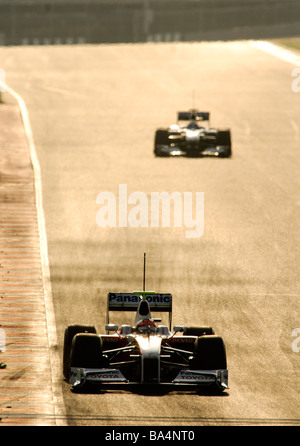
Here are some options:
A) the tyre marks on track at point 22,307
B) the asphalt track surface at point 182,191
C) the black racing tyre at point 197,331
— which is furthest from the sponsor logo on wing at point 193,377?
the tyre marks on track at point 22,307

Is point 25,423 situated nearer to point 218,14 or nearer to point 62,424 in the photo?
point 62,424

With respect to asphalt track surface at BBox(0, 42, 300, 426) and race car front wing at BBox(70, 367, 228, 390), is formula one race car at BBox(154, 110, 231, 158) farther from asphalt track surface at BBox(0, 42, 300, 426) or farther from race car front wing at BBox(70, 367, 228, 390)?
race car front wing at BBox(70, 367, 228, 390)

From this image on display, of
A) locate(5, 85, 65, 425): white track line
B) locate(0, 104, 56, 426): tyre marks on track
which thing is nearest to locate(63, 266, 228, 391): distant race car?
locate(5, 85, 65, 425): white track line

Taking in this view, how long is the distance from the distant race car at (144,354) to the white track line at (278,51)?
48358 millimetres

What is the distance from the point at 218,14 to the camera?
7650 cm

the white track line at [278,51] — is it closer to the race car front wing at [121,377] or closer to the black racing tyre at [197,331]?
the black racing tyre at [197,331]

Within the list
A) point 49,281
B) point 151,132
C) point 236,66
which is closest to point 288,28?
point 236,66

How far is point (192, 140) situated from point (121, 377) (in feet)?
66.3

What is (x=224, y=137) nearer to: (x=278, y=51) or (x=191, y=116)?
(x=191, y=116)

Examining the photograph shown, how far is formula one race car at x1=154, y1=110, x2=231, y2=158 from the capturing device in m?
38.1

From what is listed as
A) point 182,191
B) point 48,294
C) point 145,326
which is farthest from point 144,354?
point 182,191

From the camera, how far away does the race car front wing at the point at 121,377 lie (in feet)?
62.8

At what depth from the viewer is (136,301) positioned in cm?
2138
